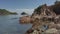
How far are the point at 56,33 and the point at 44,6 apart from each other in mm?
33936

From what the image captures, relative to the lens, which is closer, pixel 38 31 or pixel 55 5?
pixel 38 31

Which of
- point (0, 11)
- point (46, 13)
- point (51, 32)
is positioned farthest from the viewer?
point (0, 11)

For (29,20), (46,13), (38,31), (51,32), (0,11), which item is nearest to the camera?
(51,32)

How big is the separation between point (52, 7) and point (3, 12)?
90005 mm

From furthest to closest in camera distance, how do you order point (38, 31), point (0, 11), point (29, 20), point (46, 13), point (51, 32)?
point (0, 11)
point (46, 13)
point (29, 20)
point (38, 31)
point (51, 32)

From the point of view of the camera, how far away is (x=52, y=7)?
5041cm

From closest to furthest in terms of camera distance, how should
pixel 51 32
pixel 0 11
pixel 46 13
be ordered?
pixel 51 32 < pixel 46 13 < pixel 0 11

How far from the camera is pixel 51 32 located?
622 inches

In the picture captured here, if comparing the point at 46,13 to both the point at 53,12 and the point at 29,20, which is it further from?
the point at 29,20

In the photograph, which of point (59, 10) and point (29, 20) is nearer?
point (29, 20)

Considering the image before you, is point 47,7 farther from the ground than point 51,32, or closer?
farther from the ground

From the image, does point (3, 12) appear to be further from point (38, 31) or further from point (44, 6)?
point (38, 31)

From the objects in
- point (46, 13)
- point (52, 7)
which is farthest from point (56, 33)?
point (52, 7)

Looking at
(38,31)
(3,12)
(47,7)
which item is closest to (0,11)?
(3,12)
